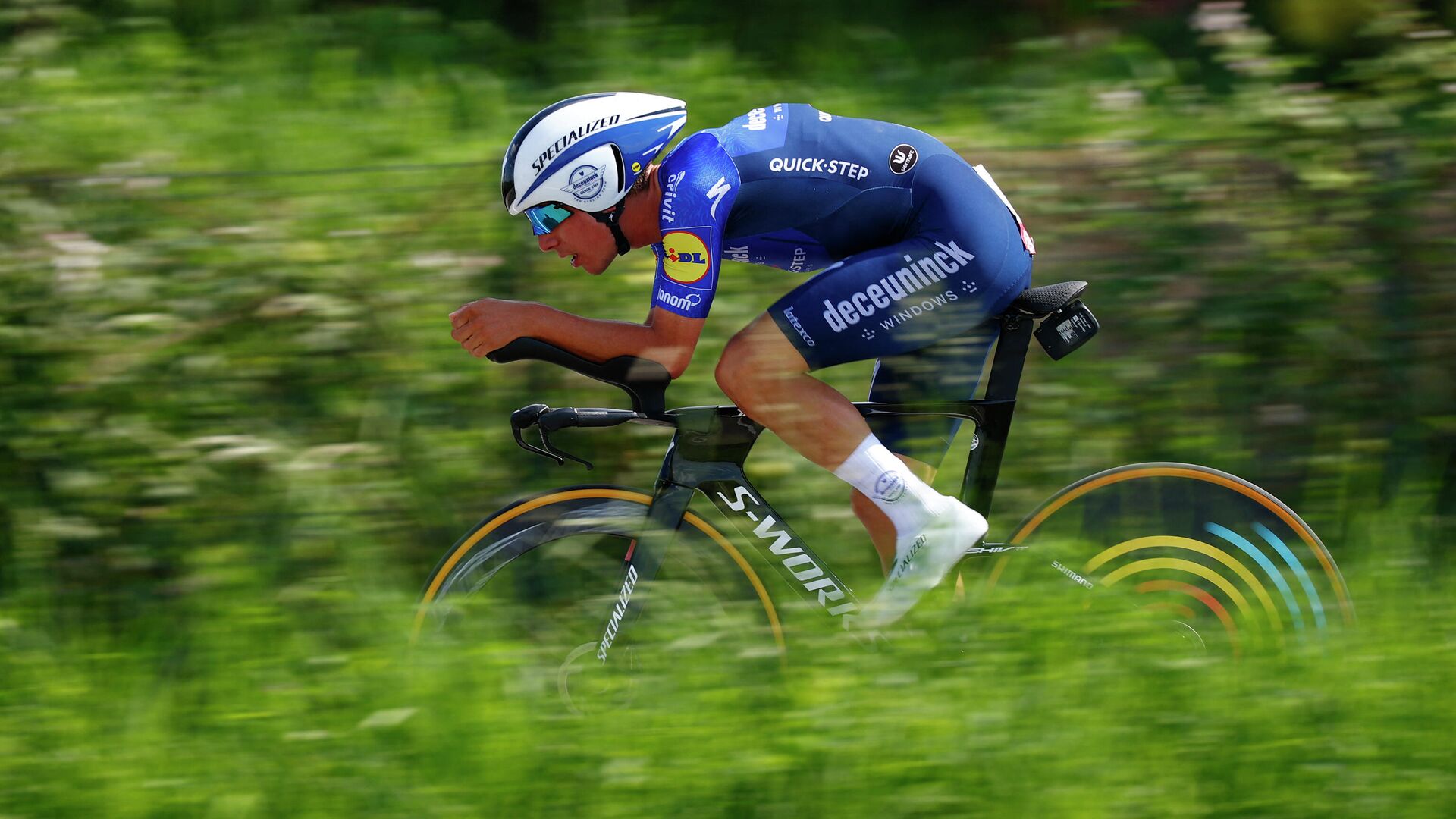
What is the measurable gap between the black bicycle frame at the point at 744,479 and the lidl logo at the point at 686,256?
420 mm

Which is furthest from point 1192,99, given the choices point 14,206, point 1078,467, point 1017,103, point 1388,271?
point 14,206

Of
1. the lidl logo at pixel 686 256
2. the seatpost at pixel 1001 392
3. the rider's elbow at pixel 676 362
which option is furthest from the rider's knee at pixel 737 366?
the seatpost at pixel 1001 392

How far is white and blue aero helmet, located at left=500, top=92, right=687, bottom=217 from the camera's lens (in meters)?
3.06

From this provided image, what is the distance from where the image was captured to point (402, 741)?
9.83 feet

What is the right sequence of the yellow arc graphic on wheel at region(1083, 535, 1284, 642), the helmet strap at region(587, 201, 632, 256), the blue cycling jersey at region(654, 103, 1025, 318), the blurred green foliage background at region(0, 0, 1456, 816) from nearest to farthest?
the blurred green foliage background at region(0, 0, 1456, 816) → the blue cycling jersey at region(654, 103, 1025, 318) → the helmet strap at region(587, 201, 632, 256) → the yellow arc graphic on wheel at region(1083, 535, 1284, 642)

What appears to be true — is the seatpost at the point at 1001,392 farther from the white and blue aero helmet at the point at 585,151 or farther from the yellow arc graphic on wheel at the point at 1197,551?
the white and blue aero helmet at the point at 585,151

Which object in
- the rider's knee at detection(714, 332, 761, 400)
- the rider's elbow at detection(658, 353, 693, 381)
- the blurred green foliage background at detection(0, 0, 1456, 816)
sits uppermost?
the rider's elbow at detection(658, 353, 693, 381)

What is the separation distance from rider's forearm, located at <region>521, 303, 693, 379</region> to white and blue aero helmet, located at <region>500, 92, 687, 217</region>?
0.26 meters

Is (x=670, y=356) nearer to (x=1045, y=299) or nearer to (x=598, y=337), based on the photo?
(x=598, y=337)

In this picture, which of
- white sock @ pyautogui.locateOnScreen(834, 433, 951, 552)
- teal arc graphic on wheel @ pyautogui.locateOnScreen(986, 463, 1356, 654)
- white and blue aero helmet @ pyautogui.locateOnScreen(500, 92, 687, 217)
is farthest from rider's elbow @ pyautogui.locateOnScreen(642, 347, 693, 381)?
teal arc graphic on wheel @ pyautogui.locateOnScreen(986, 463, 1356, 654)

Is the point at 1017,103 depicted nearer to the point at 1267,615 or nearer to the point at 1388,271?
the point at 1388,271

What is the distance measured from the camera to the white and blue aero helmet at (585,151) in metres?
3.06

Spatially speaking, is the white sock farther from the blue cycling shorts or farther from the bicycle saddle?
the bicycle saddle

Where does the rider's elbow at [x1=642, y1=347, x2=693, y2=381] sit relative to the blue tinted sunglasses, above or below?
below
